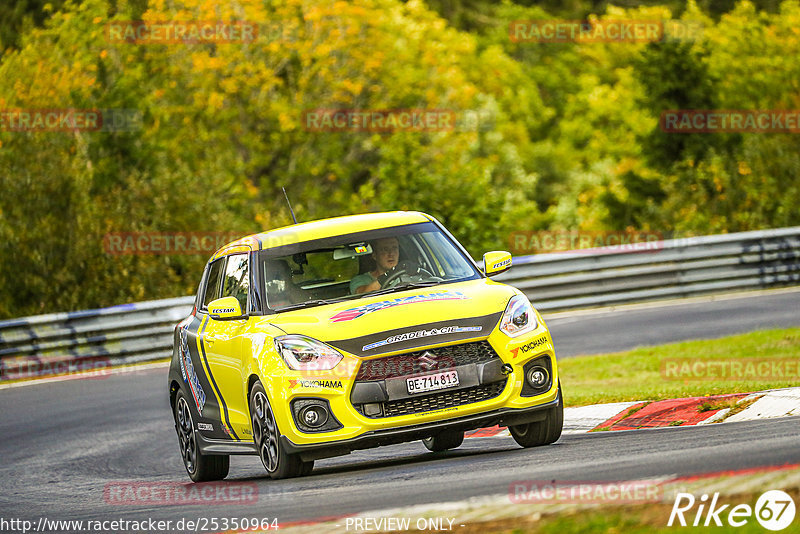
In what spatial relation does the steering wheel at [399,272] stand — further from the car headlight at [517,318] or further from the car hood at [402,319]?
the car headlight at [517,318]

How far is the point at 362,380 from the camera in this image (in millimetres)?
8258

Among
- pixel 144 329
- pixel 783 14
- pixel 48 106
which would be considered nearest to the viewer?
pixel 144 329

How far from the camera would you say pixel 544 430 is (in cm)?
901

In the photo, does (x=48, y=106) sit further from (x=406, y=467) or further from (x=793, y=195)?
(x=406, y=467)

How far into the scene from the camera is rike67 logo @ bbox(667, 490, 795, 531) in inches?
203

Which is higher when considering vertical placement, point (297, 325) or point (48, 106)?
point (297, 325)

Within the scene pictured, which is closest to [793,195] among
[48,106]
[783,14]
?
[48,106]

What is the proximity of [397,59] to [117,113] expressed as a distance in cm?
1912

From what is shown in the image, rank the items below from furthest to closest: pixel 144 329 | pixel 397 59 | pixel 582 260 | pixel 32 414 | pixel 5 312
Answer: pixel 397 59
pixel 5 312
pixel 582 260
pixel 144 329
pixel 32 414
